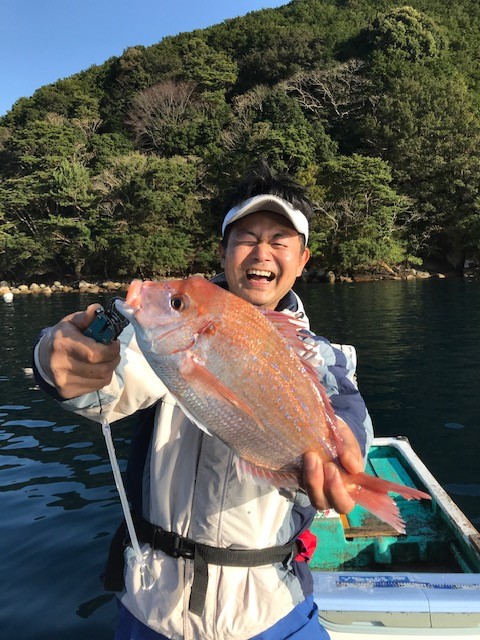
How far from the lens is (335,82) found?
56844 mm

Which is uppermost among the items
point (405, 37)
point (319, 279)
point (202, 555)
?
point (405, 37)

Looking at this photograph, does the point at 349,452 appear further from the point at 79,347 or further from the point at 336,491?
the point at 79,347

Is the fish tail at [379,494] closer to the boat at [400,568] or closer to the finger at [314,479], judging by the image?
the finger at [314,479]

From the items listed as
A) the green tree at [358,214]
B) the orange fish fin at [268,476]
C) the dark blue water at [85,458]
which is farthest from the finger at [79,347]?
the green tree at [358,214]

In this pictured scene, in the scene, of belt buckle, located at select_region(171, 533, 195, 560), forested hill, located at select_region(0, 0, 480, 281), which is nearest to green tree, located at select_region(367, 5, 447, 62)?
forested hill, located at select_region(0, 0, 480, 281)

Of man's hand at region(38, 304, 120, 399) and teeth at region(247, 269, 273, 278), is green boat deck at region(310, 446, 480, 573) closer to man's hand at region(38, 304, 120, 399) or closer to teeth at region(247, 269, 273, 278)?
teeth at region(247, 269, 273, 278)

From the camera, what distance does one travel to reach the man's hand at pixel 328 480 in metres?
1.72

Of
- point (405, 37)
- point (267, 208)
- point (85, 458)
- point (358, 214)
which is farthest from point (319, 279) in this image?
point (267, 208)

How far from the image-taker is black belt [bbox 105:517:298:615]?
1989 millimetres

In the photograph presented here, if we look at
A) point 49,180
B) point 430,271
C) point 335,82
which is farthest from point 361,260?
point 49,180

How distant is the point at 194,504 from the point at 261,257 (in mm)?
1258

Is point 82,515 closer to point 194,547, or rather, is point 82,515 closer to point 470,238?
point 194,547

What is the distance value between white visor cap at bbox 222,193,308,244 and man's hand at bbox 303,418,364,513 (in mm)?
1304

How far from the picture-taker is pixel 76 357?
1.82 metres
